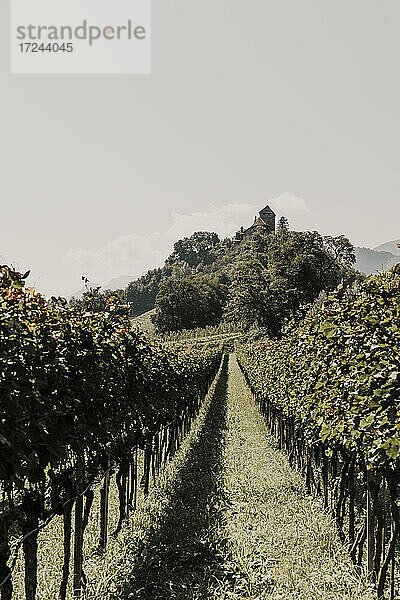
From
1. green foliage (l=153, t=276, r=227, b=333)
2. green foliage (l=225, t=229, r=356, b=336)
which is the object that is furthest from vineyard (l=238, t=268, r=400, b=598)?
green foliage (l=153, t=276, r=227, b=333)

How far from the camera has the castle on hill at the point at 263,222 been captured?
160950 mm

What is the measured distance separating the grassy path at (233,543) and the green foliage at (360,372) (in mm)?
1115

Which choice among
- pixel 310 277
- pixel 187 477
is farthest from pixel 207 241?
pixel 187 477

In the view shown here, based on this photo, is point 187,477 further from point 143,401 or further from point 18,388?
point 18,388

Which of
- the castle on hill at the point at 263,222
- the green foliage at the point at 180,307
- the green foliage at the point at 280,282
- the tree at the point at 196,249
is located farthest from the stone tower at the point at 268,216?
the green foliage at the point at 280,282

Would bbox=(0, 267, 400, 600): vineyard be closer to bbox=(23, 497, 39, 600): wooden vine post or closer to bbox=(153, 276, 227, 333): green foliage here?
bbox=(23, 497, 39, 600): wooden vine post

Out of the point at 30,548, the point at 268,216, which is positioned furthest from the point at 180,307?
the point at 268,216

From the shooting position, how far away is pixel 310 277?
55.3 meters

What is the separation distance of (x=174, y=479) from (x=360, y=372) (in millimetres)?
5546

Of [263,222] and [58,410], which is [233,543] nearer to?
[58,410]

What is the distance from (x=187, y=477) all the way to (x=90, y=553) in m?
4.00

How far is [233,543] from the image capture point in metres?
6.52

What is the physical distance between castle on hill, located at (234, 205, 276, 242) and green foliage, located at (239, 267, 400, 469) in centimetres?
15155

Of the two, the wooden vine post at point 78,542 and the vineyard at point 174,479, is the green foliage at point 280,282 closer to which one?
the vineyard at point 174,479
